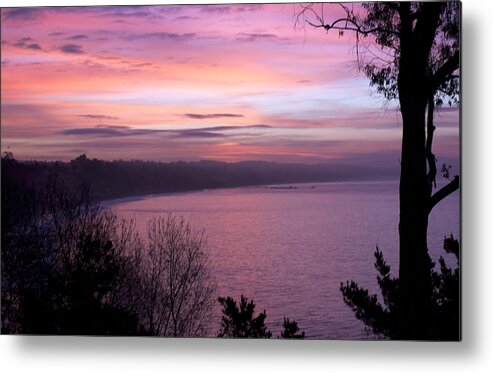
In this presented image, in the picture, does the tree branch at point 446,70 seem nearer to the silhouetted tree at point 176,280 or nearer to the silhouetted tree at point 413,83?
the silhouetted tree at point 413,83

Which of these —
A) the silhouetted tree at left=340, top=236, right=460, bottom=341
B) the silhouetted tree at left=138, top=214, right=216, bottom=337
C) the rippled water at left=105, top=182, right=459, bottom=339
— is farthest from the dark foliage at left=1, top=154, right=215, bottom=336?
the silhouetted tree at left=340, top=236, right=460, bottom=341

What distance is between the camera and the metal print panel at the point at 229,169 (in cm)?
567

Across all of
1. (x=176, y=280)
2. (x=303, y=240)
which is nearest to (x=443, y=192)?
(x=303, y=240)

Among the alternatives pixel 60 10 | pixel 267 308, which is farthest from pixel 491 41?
pixel 60 10

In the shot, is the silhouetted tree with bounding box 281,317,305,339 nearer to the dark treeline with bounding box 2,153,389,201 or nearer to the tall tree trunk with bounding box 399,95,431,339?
the tall tree trunk with bounding box 399,95,431,339

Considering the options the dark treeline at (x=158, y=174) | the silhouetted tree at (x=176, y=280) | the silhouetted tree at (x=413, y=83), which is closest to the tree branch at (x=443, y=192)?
the silhouetted tree at (x=413, y=83)

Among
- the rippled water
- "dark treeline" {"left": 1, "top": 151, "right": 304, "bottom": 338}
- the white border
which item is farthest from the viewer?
"dark treeline" {"left": 1, "top": 151, "right": 304, "bottom": 338}

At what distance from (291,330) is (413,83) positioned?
A: 1493 millimetres

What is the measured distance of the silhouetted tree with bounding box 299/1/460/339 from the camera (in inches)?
222

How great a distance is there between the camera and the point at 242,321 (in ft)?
18.8

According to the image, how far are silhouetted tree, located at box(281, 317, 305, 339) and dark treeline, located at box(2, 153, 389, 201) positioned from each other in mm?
766

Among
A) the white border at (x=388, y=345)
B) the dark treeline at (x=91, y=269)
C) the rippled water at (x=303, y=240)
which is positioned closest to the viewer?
the white border at (x=388, y=345)

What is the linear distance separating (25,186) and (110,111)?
2.10 ft

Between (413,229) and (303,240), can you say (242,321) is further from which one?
(413,229)
